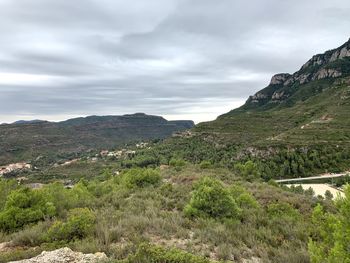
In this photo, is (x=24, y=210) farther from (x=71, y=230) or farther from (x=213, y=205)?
(x=213, y=205)

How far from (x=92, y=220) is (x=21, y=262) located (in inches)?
129

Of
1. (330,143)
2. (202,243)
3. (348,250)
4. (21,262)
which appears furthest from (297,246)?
(330,143)

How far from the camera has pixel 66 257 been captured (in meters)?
6.55

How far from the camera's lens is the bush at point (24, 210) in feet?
36.9

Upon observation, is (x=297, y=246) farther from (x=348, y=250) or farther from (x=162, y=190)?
(x=162, y=190)

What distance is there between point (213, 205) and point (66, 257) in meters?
6.88

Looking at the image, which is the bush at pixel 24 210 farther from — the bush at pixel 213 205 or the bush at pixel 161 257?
the bush at pixel 161 257

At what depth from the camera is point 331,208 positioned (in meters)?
16.9

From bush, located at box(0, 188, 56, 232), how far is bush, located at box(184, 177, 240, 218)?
5.91 metres

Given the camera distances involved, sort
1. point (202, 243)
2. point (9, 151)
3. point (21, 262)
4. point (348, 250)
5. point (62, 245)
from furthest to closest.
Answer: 1. point (9, 151)
2. point (202, 243)
3. point (62, 245)
4. point (21, 262)
5. point (348, 250)

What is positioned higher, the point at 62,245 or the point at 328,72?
the point at 328,72

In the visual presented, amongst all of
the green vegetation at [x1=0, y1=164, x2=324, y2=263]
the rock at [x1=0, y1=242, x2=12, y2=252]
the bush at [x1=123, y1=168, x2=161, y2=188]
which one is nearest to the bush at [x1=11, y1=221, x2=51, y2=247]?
the green vegetation at [x1=0, y1=164, x2=324, y2=263]

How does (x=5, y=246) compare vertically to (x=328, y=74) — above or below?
below

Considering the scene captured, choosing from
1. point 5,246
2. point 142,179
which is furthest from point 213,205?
point 142,179
